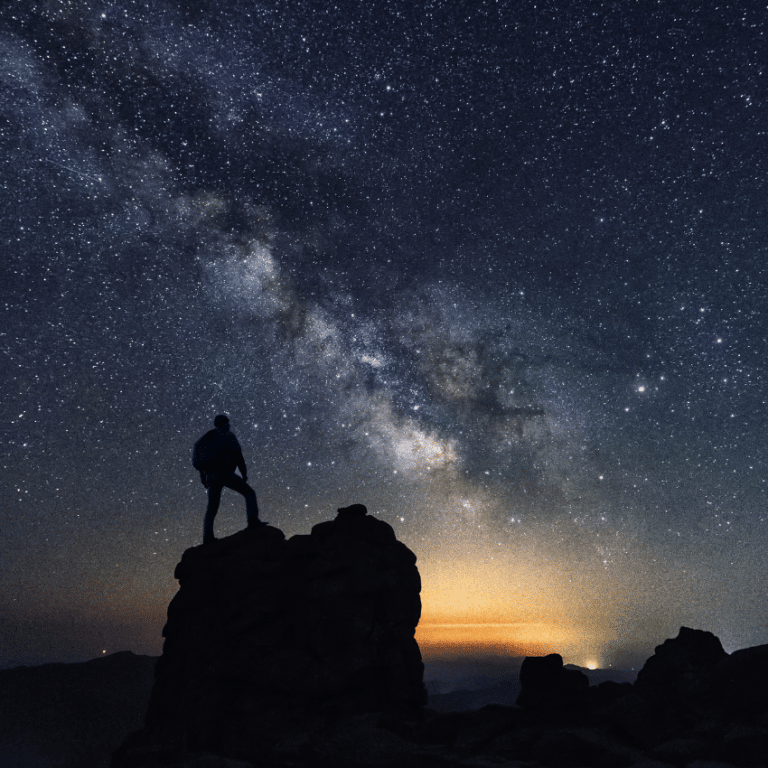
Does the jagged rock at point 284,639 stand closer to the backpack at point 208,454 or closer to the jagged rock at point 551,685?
the backpack at point 208,454

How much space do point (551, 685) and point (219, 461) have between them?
13792mm

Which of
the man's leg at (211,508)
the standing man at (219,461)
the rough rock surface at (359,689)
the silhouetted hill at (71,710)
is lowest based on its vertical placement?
the silhouetted hill at (71,710)

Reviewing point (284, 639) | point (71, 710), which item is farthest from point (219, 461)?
point (71, 710)

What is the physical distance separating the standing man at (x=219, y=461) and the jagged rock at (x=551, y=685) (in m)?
12.1

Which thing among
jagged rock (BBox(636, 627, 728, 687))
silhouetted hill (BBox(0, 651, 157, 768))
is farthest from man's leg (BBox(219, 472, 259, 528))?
silhouetted hill (BBox(0, 651, 157, 768))

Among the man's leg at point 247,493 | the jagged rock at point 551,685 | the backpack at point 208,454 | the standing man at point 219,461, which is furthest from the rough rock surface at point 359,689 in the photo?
→ the backpack at point 208,454

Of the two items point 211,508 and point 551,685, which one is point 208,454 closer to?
point 211,508

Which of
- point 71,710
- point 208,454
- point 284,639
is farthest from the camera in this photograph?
point 71,710

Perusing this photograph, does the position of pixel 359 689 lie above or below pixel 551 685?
below

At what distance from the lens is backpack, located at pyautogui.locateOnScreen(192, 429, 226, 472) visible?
19094 mm

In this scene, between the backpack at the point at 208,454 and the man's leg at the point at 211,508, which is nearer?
the backpack at the point at 208,454

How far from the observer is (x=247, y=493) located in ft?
65.5

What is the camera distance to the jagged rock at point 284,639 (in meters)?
16.6

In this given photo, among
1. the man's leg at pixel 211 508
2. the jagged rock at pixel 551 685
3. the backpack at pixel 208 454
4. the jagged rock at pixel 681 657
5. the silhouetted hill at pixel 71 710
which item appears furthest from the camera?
the silhouetted hill at pixel 71 710
